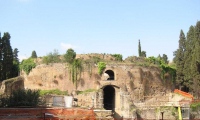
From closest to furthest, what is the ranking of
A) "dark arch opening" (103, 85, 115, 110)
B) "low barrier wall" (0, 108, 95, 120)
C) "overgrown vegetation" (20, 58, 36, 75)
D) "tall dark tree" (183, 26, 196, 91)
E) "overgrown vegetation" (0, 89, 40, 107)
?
"low barrier wall" (0, 108, 95, 120), "overgrown vegetation" (0, 89, 40, 107), "dark arch opening" (103, 85, 115, 110), "overgrown vegetation" (20, 58, 36, 75), "tall dark tree" (183, 26, 196, 91)

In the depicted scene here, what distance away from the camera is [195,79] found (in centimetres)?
2991

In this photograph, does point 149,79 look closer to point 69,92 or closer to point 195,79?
point 195,79

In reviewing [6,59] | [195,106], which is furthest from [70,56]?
[195,106]

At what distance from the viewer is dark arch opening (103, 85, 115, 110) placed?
1100 inches

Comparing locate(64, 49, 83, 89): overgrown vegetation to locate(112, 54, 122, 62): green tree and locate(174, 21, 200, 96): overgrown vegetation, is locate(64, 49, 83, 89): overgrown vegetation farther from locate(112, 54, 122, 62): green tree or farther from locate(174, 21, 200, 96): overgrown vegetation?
locate(174, 21, 200, 96): overgrown vegetation

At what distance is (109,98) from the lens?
97.6 feet

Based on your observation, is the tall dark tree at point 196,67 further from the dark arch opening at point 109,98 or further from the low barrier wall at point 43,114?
the low barrier wall at point 43,114

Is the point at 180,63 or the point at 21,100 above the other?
the point at 180,63

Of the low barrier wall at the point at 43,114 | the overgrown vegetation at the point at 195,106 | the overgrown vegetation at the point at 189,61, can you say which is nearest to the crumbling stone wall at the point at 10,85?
the overgrown vegetation at the point at 195,106

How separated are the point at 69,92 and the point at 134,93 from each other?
21.0ft

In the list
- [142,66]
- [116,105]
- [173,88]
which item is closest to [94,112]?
[116,105]

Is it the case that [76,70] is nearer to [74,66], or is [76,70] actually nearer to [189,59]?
[74,66]

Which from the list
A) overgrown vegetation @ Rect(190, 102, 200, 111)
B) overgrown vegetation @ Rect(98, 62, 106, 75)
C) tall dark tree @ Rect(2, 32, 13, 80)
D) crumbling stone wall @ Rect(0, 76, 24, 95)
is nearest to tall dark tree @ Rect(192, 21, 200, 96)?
overgrown vegetation @ Rect(190, 102, 200, 111)

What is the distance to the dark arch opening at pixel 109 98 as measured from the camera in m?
27.9
